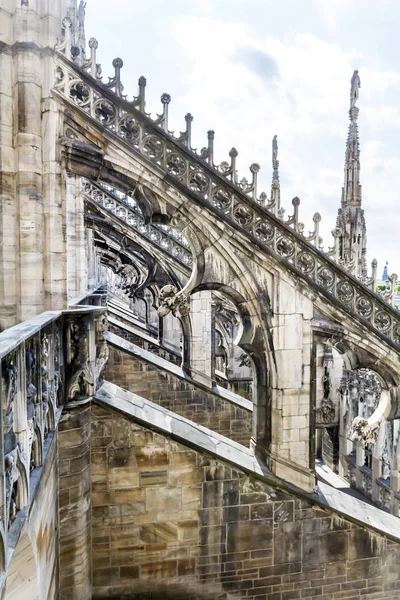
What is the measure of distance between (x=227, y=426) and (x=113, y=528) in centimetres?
594

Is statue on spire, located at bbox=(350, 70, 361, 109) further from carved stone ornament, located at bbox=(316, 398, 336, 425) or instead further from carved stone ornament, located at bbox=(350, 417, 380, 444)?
carved stone ornament, located at bbox=(350, 417, 380, 444)

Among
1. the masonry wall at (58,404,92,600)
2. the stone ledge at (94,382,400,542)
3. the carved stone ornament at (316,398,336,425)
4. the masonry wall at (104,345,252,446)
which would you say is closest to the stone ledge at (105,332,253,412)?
the masonry wall at (104,345,252,446)

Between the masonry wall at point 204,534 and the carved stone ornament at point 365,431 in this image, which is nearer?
the masonry wall at point 204,534

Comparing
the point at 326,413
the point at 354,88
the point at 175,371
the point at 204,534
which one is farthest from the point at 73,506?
the point at 354,88

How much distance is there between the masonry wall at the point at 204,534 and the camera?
492cm

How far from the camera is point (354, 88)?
13539 mm

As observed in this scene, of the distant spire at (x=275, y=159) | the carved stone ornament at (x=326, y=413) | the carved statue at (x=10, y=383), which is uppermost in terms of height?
the distant spire at (x=275, y=159)

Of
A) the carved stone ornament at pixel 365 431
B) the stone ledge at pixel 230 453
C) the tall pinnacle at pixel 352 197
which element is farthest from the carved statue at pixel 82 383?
the tall pinnacle at pixel 352 197

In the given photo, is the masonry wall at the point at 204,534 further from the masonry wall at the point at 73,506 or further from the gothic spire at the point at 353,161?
the gothic spire at the point at 353,161

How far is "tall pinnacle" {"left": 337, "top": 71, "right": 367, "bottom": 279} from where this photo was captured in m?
13.6

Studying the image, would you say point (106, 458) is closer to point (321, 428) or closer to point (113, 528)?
point (113, 528)

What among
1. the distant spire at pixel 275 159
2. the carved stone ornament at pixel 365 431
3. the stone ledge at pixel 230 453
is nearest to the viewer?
the stone ledge at pixel 230 453

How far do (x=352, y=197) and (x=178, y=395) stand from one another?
9.32 metres

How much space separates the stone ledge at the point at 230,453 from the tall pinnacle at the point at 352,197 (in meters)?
9.36
